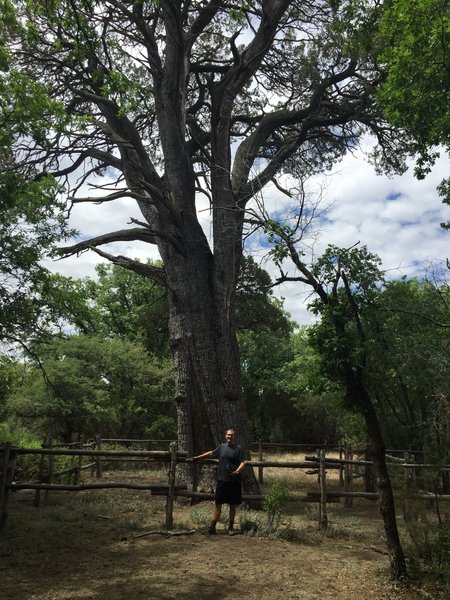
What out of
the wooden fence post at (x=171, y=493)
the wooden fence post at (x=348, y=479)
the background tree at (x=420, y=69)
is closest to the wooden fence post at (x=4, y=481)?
the wooden fence post at (x=171, y=493)

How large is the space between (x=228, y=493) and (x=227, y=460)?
0.51 meters

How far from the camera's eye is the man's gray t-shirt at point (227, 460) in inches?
319

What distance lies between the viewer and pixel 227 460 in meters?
8.16

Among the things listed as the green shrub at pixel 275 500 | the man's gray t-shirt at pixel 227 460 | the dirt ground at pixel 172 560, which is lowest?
the dirt ground at pixel 172 560

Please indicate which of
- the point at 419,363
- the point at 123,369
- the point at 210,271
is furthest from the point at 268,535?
the point at 123,369

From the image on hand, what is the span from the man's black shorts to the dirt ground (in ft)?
1.75

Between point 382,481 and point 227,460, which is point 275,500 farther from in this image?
point 382,481

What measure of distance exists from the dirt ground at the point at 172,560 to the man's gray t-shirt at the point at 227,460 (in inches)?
36.0

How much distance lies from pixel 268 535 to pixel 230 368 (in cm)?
398

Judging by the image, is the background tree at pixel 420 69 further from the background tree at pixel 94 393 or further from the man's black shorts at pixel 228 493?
the background tree at pixel 94 393

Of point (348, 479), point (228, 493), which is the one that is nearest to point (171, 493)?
point (228, 493)

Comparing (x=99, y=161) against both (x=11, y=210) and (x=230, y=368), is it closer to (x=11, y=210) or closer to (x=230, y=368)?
(x=11, y=210)

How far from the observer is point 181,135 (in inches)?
500

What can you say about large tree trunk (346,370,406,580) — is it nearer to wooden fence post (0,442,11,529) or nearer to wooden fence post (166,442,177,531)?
wooden fence post (166,442,177,531)
